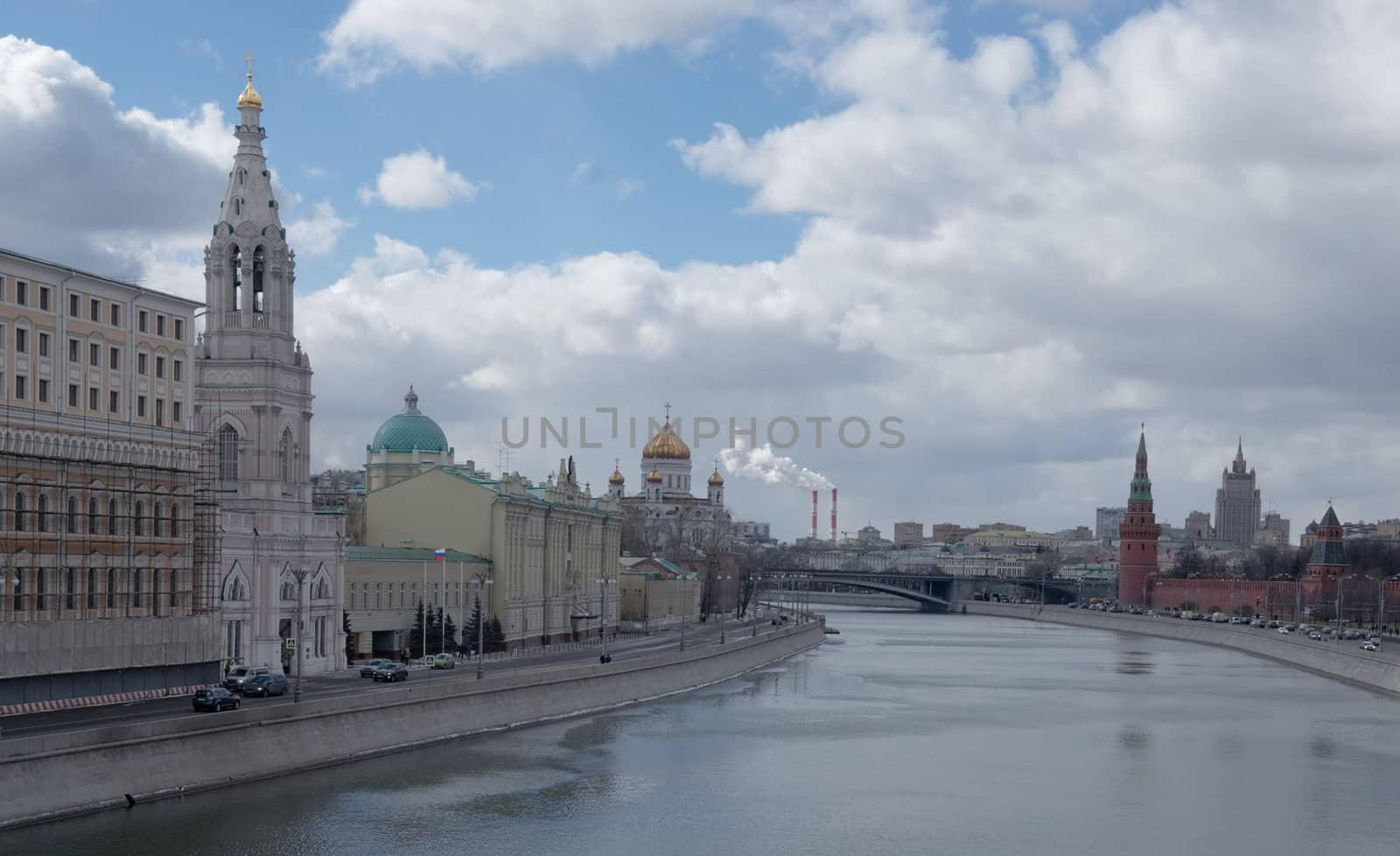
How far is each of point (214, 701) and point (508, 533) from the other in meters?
32.6

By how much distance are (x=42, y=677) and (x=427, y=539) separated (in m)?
32.9

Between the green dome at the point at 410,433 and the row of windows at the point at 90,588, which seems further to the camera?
the green dome at the point at 410,433

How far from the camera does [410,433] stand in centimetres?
8331

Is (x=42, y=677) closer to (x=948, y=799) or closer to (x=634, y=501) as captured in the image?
(x=948, y=799)

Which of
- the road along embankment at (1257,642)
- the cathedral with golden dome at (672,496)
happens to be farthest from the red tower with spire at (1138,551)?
the cathedral with golden dome at (672,496)

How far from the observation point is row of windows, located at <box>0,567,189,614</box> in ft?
133

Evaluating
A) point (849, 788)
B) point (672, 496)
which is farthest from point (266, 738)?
point (672, 496)

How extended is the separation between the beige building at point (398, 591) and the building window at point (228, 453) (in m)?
8.47

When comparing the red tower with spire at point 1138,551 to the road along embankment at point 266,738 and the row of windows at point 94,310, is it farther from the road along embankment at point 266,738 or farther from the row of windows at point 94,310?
the row of windows at point 94,310

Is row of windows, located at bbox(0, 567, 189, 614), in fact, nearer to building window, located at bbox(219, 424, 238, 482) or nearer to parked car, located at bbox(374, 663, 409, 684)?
parked car, located at bbox(374, 663, 409, 684)

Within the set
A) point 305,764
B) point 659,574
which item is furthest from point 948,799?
point 659,574

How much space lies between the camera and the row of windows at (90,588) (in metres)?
40.6

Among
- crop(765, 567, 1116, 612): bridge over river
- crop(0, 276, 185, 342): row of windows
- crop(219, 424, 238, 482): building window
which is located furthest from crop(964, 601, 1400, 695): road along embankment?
crop(0, 276, 185, 342): row of windows

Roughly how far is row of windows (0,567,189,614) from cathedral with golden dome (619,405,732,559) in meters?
113
